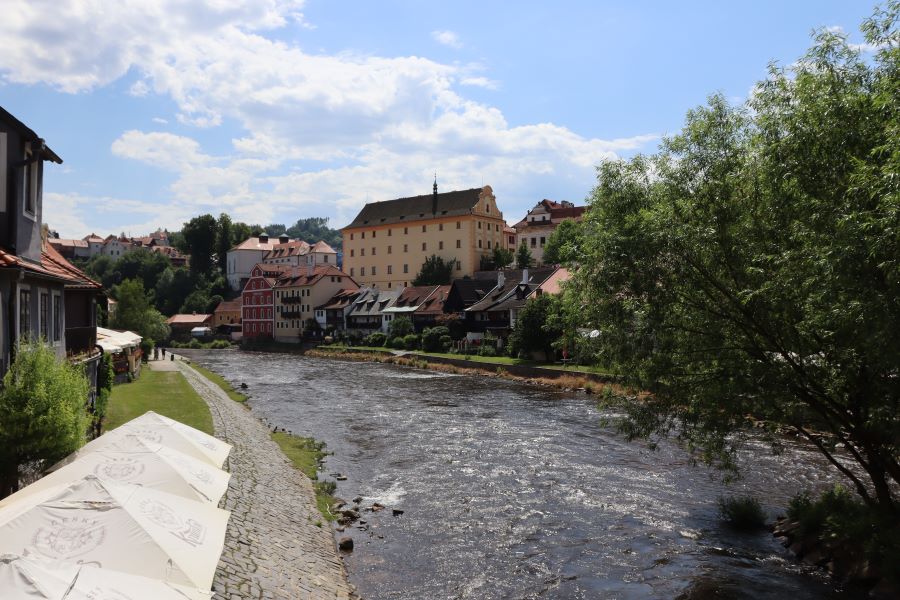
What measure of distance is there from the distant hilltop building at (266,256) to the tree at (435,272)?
112 feet

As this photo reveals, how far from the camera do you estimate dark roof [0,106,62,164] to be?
1288 cm

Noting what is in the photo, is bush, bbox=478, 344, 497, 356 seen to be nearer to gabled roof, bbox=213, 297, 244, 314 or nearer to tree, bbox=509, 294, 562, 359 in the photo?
tree, bbox=509, 294, 562, 359

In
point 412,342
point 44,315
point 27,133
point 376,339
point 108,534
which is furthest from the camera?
point 376,339

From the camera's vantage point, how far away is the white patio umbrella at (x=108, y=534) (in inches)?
261

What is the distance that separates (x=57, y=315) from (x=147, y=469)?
834 centimetres

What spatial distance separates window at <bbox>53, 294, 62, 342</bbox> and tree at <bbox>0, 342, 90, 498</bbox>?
15.8 ft

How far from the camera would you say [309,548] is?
12.4m

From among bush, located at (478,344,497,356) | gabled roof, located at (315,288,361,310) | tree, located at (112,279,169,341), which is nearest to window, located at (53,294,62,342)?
bush, located at (478,344,497,356)

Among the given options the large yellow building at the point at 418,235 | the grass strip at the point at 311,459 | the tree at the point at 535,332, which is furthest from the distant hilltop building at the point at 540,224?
the grass strip at the point at 311,459

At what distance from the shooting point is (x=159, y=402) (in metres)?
25.2

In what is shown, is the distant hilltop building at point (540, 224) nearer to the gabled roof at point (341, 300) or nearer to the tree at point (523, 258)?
the tree at point (523, 258)

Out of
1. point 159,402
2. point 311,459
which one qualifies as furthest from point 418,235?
point 311,459

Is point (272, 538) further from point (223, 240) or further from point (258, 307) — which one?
point (223, 240)

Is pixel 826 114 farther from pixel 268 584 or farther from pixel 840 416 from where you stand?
pixel 268 584
